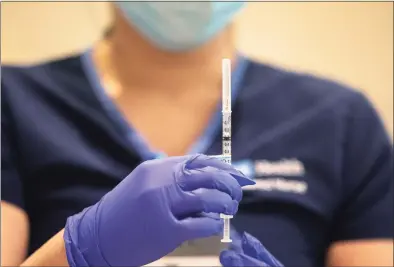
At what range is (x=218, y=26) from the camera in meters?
0.74

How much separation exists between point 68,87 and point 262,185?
0.93 feet

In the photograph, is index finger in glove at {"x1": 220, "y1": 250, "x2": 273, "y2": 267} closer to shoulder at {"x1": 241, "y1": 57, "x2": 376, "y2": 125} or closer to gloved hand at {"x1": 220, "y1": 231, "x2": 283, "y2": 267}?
gloved hand at {"x1": 220, "y1": 231, "x2": 283, "y2": 267}

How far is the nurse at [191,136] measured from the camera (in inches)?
27.3

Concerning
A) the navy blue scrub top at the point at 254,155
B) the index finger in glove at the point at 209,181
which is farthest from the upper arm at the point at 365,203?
the index finger in glove at the point at 209,181

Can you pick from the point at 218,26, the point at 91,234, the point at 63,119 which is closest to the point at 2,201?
the point at 63,119

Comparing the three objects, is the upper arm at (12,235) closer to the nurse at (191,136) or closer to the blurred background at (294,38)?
the nurse at (191,136)

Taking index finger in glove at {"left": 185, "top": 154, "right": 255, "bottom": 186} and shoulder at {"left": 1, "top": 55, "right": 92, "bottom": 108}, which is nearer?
index finger in glove at {"left": 185, "top": 154, "right": 255, "bottom": 186}

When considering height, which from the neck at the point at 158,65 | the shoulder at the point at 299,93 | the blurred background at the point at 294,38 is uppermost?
the blurred background at the point at 294,38

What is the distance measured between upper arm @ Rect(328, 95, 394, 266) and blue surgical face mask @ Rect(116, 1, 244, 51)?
22 centimetres

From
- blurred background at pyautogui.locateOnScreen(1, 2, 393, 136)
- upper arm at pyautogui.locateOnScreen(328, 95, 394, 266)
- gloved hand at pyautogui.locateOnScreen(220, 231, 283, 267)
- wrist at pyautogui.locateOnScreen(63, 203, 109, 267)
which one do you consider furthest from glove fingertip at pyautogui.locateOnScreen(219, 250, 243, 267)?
blurred background at pyautogui.locateOnScreen(1, 2, 393, 136)

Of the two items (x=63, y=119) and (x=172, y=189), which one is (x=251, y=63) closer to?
(x=63, y=119)

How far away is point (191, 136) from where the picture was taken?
727mm

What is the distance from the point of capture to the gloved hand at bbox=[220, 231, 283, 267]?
54 cm

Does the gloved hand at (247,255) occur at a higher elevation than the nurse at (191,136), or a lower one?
lower
